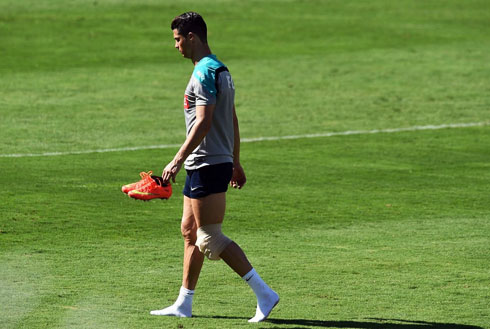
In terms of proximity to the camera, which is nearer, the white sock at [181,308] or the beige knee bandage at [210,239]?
the beige knee bandage at [210,239]

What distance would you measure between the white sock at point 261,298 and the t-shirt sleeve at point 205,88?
118 centimetres

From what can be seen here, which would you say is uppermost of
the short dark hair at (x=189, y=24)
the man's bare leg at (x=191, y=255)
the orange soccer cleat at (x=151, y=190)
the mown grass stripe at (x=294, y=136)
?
the short dark hair at (x=189, y=24)

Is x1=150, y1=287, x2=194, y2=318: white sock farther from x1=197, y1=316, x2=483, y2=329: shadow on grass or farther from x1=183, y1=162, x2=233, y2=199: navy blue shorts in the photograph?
x1=183, y1=162, x2=233, y2=199: navy blue shorts

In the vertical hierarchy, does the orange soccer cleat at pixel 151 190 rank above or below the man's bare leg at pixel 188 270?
above

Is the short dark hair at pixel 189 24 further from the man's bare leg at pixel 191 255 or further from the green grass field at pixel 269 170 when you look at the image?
the green grass field at pixel 269 170

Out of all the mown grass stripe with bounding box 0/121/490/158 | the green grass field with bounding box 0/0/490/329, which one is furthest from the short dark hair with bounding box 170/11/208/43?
the mown grass stripe with bounding box 0/121/490/158

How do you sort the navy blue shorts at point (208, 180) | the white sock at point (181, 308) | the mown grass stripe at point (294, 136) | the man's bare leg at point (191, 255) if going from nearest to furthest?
1. the navy blue shorts at point (208, 180)
2. the white sock at point (181, 308)
3. the man's bare leg at point (191, 255)
4. the mown grass stripe at point (294, 136)

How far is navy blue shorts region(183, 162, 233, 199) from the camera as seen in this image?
6.65m

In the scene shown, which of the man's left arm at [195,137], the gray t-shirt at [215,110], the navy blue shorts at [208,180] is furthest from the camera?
the navy blue shorts at [208,180]

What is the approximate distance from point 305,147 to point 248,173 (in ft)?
6.72

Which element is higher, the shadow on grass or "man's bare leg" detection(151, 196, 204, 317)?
"man's bare leg" detection(151, 196, 204, 317)

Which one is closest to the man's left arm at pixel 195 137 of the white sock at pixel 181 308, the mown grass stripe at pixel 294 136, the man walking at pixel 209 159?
the man walking at pixel 209 159

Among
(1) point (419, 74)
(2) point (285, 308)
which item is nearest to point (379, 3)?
(1) point (419, 74)

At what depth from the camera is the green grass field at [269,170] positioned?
7.32 m
